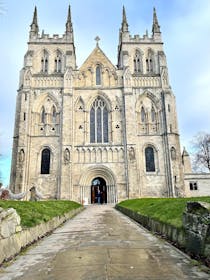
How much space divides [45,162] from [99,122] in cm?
826

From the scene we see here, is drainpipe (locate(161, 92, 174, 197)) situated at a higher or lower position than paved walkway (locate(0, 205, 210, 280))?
higher

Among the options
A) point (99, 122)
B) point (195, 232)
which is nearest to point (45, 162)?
point (99, 122)

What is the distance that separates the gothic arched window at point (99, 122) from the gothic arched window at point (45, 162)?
Result: 5536mm

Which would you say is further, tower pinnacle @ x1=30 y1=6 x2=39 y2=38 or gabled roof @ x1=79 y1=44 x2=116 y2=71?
tower pinnacle @ x1=30 y1=6 x2=39 y2=38

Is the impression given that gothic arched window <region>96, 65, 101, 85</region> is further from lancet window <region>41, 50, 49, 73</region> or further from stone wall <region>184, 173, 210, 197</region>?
stone wall <region>184, 173, 210, 197</region>

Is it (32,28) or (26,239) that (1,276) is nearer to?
(26,239)

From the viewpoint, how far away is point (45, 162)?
2617 centimetres

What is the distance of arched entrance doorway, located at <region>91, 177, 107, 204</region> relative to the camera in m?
27.7

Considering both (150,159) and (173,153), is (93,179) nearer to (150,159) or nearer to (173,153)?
(150,159)

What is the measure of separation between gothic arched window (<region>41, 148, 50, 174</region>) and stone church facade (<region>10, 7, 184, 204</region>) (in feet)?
0.38

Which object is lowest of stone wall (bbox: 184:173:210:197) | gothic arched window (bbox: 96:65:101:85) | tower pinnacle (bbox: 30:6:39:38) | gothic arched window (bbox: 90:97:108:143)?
stone wall (bbox: 184:173:210:197)

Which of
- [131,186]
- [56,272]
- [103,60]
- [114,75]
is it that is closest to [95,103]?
[114,75]

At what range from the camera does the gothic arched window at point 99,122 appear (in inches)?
1083

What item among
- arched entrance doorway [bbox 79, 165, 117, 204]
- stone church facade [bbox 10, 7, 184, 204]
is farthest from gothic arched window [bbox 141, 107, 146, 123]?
arched entrance doorway [bbox 79, 165, 117, 204]
